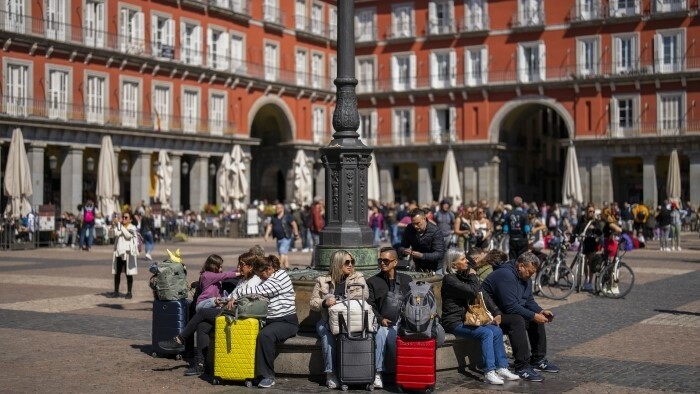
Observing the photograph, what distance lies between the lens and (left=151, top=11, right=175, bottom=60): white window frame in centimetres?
4928

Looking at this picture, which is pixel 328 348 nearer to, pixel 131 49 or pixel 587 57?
pixel 131 49

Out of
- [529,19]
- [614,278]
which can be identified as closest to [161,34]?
[529,19]

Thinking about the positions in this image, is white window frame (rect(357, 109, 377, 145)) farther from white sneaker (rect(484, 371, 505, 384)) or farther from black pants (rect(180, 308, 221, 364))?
white sneaker (rect(484, 371, 505, 384))

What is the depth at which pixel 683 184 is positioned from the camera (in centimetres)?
5781

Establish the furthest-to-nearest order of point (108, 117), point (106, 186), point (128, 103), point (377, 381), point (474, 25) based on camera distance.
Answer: point (474, 25) < point (128, 103) < point (108, 117) < point (106, 186) < point (377, 381)

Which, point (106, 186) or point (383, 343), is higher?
point (106, 186)

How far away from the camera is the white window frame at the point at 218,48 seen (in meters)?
53.1

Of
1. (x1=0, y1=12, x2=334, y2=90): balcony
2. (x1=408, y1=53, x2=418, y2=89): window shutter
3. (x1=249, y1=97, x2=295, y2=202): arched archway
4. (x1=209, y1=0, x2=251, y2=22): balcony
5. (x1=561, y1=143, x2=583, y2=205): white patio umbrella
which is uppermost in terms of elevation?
(x1=209, y1=0, x2=251, y2=22): balcony

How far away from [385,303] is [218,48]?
45201mm

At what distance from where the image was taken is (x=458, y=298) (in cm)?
1084

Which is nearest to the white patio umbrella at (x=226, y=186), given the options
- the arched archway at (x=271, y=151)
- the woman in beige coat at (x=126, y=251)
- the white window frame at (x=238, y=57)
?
the white window frame at (x=238, y=57)

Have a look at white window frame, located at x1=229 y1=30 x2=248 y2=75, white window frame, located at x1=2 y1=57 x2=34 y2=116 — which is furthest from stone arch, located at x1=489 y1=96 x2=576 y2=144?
white window frame, located at x1=2 y1=57 x2=34 y2=116

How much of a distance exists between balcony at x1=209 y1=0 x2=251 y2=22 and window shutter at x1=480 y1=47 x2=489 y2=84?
14.9 metres

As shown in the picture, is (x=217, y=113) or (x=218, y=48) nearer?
(x=218, y=48)
